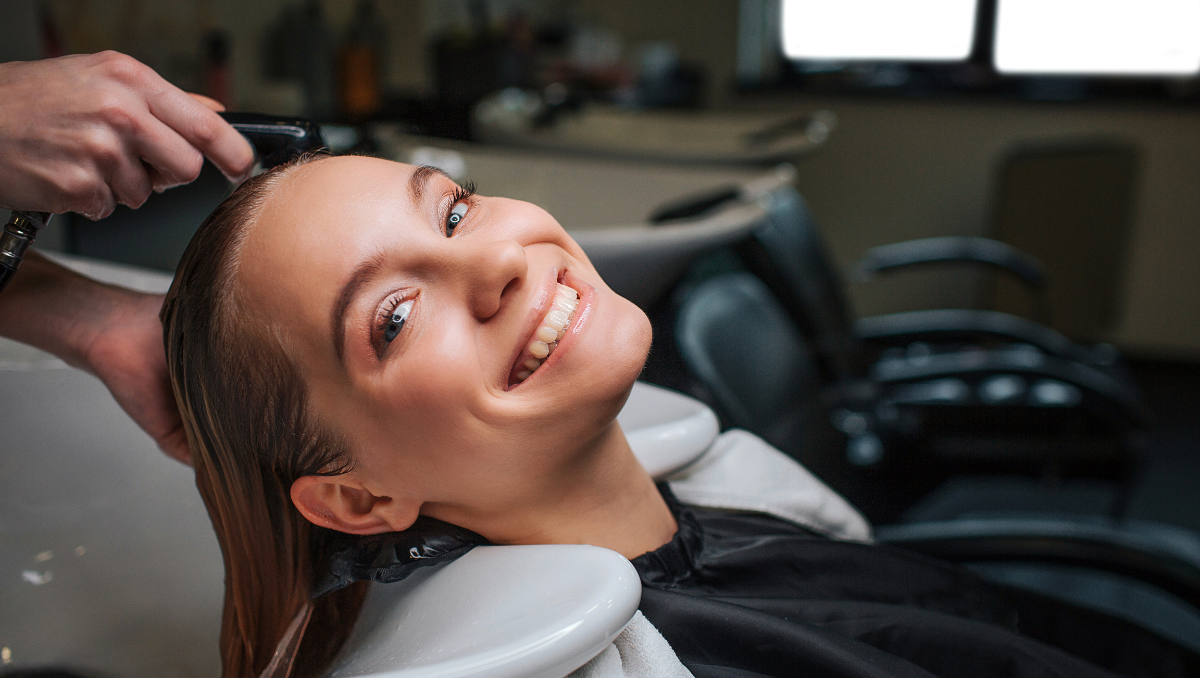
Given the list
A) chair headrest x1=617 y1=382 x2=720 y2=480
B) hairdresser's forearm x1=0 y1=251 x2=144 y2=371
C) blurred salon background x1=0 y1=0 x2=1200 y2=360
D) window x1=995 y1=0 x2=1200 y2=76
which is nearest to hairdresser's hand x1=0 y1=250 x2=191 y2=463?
hairdresser's forearm x1=0 y1=251 x2=144 y2=371

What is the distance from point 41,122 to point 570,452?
42 cm

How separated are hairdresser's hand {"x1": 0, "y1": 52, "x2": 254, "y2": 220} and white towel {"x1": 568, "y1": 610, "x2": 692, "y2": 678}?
44 centimetres

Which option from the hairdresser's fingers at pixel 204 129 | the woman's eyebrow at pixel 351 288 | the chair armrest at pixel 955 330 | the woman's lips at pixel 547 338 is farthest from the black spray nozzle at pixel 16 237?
the chair armrest at pixel 955 330

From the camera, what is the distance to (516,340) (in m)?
0.57

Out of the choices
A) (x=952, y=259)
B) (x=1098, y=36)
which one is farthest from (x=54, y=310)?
(x=1098, y=36)

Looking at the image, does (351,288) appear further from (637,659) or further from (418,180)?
(637,659)

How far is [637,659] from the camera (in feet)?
1.90

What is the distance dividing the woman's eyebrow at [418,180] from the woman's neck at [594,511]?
0.76 ft

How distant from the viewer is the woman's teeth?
1.91 feet

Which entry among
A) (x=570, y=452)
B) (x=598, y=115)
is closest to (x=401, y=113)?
(x=598, y=115)

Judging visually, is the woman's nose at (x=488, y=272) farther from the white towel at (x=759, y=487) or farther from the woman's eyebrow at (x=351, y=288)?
the white towel at (x=759, y=487)

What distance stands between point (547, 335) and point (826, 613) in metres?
0.40

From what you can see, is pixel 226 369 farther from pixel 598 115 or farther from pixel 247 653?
pixel 598 115

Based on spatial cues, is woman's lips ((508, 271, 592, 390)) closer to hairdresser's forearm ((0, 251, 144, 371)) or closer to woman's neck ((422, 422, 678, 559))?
woman's neck ((422, 422, 678, 559))
